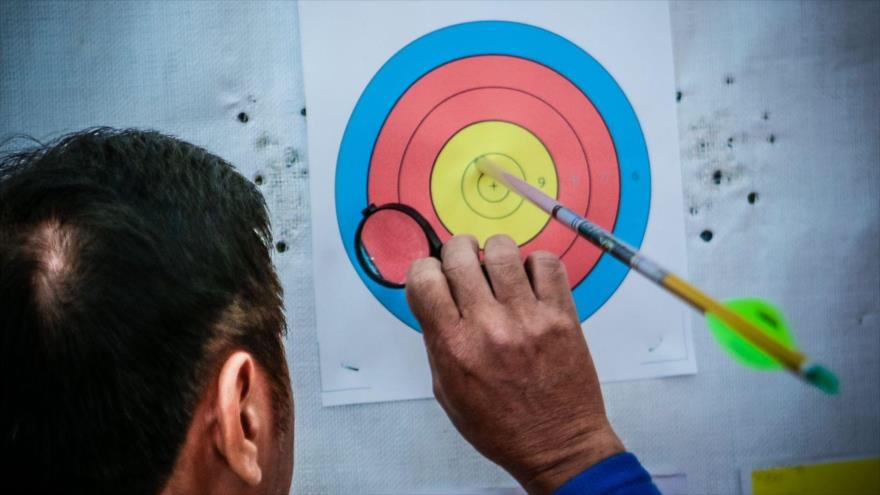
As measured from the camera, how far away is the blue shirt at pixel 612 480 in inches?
25.8

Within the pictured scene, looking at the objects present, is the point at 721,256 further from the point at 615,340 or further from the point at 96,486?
the point at 96,486

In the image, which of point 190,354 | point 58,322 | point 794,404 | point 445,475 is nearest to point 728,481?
point 794,404

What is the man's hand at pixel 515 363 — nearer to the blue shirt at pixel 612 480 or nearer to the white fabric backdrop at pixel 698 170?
the blue shirt at pixel 612 480

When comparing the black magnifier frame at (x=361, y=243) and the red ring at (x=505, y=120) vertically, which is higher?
the red ring at (x=505, y=120)

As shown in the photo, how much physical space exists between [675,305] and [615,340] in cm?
9

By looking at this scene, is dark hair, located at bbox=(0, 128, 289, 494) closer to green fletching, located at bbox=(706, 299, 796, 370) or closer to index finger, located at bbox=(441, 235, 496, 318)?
index finger, located at bbox=(441, 235, 496, 318)

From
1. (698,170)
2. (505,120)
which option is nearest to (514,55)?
(505,120)

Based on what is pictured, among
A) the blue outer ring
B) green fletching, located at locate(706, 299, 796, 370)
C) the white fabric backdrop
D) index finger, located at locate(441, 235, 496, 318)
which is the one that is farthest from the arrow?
the white fabric backdrop

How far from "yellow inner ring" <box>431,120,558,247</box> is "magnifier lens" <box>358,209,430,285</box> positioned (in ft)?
0.19

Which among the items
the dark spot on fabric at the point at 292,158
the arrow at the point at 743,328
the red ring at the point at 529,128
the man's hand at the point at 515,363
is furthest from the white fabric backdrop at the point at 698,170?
the arrow at the point at 743,328

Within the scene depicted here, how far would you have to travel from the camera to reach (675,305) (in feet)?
3.00

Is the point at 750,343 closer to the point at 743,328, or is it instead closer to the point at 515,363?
the point at 743,328

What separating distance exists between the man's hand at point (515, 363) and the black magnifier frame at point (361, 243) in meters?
0.08

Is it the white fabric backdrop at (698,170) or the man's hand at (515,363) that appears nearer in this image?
the man's hand at (515,363)
